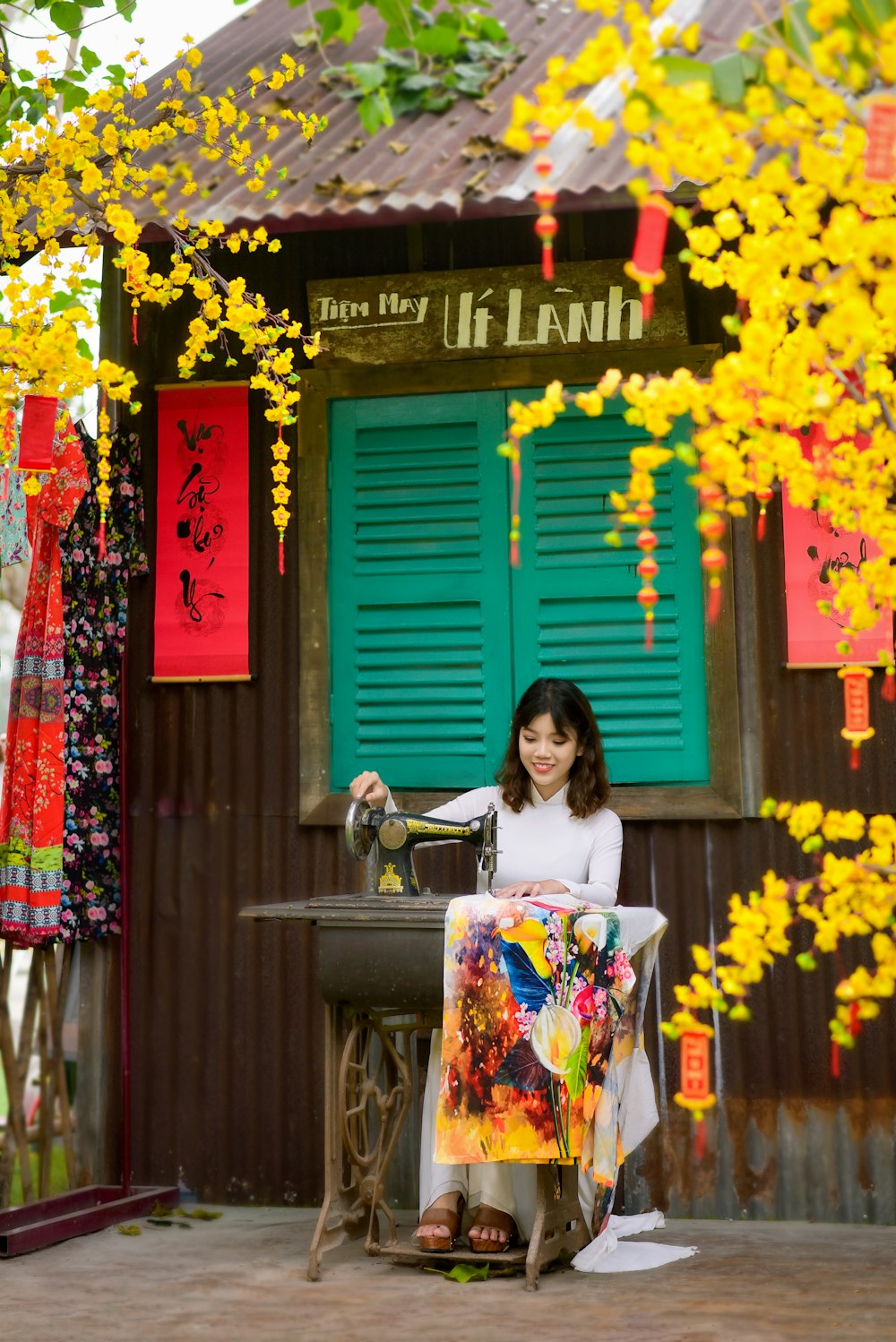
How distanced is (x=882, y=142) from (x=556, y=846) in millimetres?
2602

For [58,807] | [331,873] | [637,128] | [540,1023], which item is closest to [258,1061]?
[331,873]

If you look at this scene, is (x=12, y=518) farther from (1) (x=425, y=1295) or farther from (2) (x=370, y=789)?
(1) (x=425, y=1295)

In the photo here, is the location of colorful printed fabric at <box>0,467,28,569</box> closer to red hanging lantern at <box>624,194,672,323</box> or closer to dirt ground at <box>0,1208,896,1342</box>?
dirt ground at <box>0,1208,896,1342</box>

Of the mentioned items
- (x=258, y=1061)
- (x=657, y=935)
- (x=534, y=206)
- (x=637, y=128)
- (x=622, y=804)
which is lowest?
(x=258, y=1061)

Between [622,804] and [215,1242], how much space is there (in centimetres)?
197

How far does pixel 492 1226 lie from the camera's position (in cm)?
424

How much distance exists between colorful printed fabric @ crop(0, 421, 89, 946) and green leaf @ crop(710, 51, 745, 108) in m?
2.70

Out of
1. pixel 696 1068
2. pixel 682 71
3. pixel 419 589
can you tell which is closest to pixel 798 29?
pixel 682 71

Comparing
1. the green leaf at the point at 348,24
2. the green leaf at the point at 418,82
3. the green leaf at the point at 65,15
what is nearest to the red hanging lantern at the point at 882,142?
the green leaf at the point at 348,24

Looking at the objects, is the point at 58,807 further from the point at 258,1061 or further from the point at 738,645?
the point at 738,645

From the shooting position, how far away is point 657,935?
4316 millimetres

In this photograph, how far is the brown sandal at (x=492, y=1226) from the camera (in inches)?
165

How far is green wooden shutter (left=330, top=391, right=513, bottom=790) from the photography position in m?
5.23

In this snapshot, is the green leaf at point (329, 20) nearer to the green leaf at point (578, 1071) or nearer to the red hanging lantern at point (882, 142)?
the red hanging lantern at point (882, 142)
